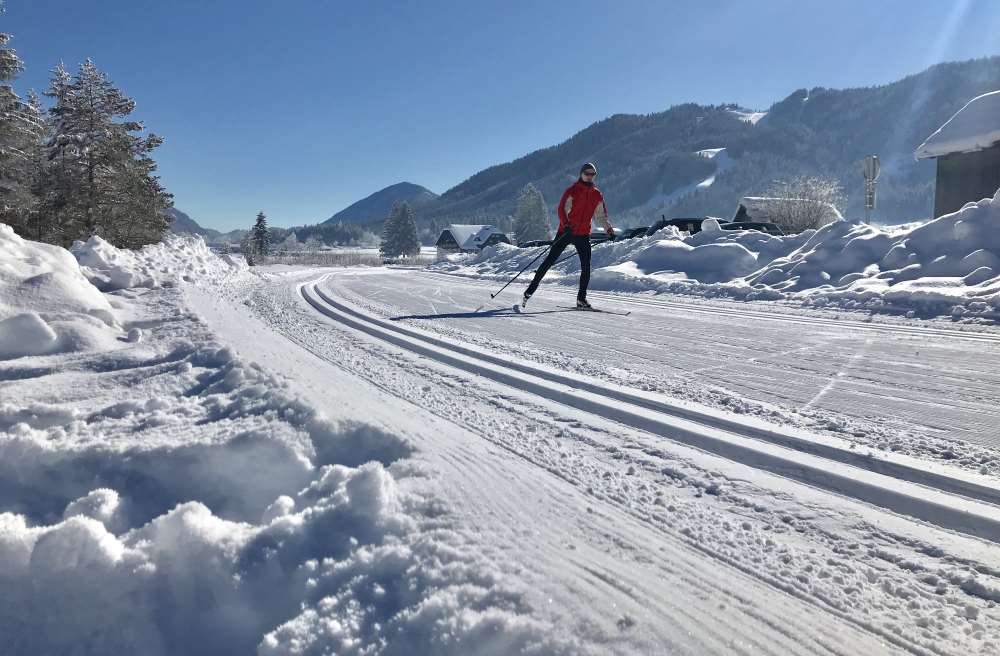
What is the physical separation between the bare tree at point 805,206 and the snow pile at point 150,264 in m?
25.0

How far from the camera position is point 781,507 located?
2.06m

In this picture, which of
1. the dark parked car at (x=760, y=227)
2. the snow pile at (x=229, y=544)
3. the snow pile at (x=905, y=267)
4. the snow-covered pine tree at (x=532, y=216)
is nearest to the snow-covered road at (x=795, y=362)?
the snow pile at (x=905, y=267)

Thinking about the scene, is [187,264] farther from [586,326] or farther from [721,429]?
[721,429]

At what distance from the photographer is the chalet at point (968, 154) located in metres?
18.2

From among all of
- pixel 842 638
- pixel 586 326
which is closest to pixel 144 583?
pixel 842 638

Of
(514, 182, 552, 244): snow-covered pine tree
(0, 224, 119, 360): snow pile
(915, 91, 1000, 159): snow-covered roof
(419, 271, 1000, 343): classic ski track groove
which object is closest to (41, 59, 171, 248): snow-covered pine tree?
(0, 224, 119, 360): snow pile

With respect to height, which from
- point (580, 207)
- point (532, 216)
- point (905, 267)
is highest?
point (532, 216)

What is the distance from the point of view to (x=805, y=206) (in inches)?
1035

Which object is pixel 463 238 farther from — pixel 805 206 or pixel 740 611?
pixel 740 611

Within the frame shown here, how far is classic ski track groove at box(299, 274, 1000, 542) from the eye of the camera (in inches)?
78.5

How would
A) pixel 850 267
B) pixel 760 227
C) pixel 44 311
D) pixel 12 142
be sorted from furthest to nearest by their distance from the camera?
pixel 760 227 < pixel 12 142 < pixel 850 267 < pixel 44 311

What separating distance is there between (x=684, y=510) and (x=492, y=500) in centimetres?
73

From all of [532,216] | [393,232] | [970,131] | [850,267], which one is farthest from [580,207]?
[393,232]

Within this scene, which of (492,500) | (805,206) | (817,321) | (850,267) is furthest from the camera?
(805,206)
